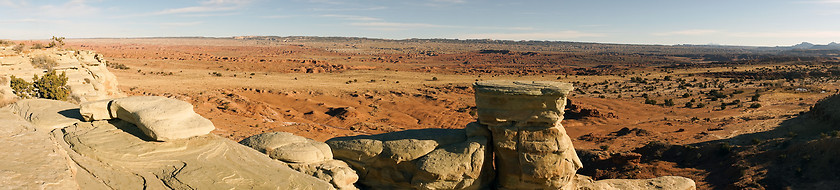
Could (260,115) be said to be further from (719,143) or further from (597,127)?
(719,143)

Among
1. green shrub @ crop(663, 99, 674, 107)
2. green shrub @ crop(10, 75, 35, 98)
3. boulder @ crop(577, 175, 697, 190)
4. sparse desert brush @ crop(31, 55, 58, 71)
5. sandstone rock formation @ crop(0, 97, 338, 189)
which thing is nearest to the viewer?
sandstone rock formation @ crop(0, 97, 338, 189)

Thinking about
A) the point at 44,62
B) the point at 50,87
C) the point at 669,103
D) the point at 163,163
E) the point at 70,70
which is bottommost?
the point at 669,103

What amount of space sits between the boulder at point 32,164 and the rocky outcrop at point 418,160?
5543 mm

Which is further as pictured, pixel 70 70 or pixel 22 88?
pixel 70 70

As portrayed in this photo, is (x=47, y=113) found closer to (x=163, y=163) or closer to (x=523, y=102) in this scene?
(x=163, y=163)

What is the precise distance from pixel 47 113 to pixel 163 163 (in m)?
3.71

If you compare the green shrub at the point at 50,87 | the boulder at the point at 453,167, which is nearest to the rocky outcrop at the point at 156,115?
the boulder at the point at 453,167

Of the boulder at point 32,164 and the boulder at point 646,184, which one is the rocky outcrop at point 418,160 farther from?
the boulder at point 32,164

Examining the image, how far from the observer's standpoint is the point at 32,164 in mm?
4473

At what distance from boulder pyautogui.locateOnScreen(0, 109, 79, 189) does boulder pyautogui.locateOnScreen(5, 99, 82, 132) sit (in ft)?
7.04

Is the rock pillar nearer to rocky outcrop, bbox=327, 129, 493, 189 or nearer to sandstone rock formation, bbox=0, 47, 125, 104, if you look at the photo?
rocky outcrop, bbox=327, 129, 493, 189

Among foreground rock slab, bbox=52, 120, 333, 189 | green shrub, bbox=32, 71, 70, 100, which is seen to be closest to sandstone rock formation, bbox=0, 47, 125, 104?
green shrub, bbox=32, 71, 70, 100

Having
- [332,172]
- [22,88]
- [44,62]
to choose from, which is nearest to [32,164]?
[332,172]

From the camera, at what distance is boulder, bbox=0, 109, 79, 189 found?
13.0 feet
